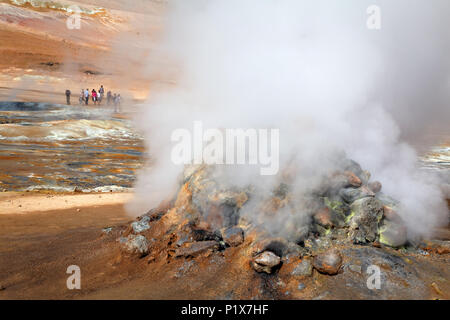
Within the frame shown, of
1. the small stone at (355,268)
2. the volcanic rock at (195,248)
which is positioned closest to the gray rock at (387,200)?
the small stone at (355,268)

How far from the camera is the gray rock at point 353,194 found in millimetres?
3354

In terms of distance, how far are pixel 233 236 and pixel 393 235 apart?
149 cm

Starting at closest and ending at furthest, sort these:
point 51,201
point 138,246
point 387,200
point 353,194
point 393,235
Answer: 1. point 393,235
2. point 138,246
3. point 353,194
4. point 387,200
5. point 51,201

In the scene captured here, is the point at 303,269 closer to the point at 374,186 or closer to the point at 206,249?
the point at 206,249

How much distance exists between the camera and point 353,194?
3379mm

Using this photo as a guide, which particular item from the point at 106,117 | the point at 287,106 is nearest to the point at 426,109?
the point at 287,106

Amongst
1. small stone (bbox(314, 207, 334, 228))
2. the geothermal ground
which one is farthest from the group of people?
small stone (bbox(314, 207, 334, 228))

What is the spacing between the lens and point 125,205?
5699 millimetres

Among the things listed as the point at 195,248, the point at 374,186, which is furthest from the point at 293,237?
the point at 374,186

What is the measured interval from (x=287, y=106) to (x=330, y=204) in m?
1.42

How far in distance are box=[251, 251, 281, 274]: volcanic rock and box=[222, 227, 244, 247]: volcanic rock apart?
1.11 feet

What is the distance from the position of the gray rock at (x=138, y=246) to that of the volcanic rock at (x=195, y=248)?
34 centimetres

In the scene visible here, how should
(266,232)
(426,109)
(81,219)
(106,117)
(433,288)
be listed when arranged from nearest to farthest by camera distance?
(433,288)
(266,232)
(81,219)
(426,109)
(106,117)
